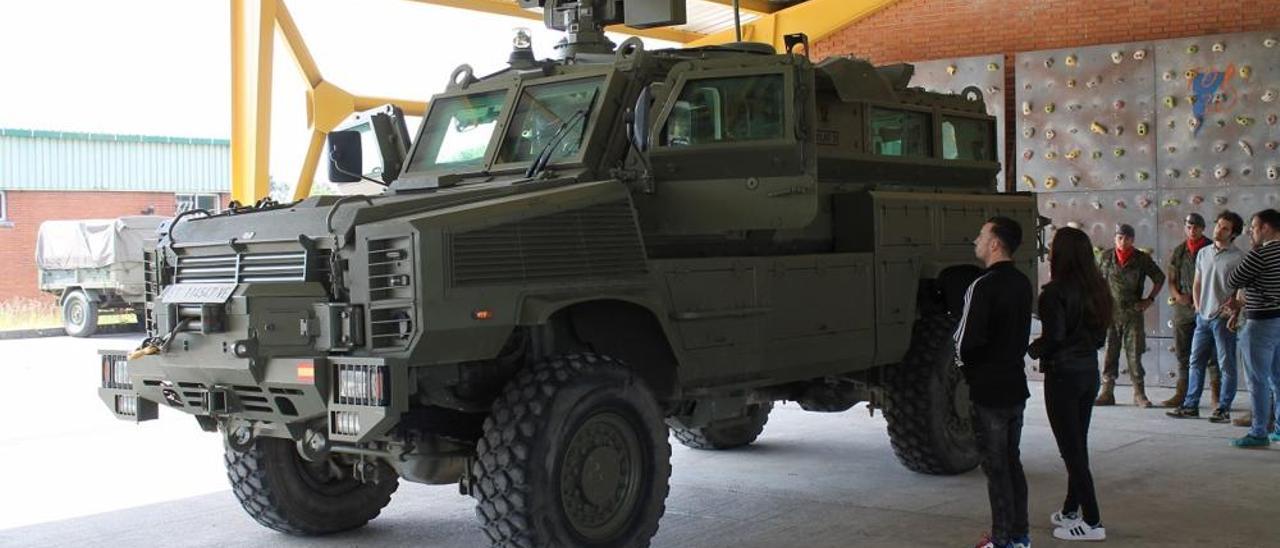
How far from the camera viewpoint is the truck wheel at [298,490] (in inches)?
273

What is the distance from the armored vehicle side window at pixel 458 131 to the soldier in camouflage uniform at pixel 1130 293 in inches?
249

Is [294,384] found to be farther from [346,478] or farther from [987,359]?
[987,359]

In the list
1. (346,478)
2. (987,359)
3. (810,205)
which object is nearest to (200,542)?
(346,478)

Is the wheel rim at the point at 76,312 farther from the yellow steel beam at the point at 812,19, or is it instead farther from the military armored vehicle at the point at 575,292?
the military armored vehicle at the point at 575,292

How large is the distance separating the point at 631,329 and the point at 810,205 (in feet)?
3.80

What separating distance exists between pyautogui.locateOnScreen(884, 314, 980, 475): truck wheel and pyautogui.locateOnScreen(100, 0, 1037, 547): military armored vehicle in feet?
0.06

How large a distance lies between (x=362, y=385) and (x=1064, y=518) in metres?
3.67

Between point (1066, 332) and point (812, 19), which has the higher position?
point (812, 19)

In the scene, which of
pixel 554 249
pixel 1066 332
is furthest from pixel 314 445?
pixel 1066 332

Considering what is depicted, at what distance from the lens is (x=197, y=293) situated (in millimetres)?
6066

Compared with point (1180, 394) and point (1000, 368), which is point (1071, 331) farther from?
point (1180, 394)

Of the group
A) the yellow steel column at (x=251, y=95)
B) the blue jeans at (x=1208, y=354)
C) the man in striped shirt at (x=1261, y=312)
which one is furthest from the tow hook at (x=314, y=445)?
the yellow steel column at (x=251, y=95)

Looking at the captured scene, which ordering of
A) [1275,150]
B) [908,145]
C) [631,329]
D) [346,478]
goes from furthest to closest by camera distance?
[1275,150] < [908,145] < [346,478] < [631,329]

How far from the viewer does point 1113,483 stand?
8375mm
